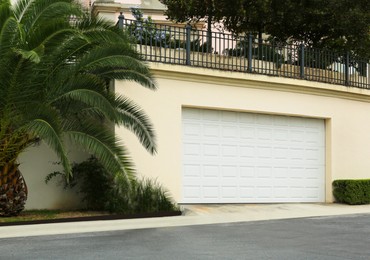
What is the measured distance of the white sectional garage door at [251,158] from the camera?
57.5ft

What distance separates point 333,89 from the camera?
20109 millimetres

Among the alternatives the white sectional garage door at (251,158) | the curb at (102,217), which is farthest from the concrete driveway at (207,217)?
the white sectional garage door at (251,158)

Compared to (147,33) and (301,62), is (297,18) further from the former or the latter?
(147,33)

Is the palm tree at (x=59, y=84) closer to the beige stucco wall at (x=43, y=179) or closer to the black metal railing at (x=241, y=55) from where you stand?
the beige stucco wall at (x=43, y=179)

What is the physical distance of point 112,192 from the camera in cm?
1530

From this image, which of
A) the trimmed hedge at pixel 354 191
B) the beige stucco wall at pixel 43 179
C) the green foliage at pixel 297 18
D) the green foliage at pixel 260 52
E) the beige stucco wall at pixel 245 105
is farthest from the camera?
the green foliage at pixel 297 18

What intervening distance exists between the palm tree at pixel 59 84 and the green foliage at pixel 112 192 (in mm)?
1326

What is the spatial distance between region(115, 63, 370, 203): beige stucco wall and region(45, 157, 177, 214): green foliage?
79 cm

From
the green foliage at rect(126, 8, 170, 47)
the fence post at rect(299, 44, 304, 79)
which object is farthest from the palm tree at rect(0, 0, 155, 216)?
the fence post at rect(299, 44, 304, 79)

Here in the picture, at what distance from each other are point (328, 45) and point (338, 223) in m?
11.1

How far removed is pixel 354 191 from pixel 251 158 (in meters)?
3.28

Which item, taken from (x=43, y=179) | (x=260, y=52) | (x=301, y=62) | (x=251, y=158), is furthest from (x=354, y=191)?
(x=43, y=179)

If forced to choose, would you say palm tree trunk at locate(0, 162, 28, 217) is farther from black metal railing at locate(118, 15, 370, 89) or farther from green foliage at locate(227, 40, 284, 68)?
green foliage at locate(227, 40, 284, 68)

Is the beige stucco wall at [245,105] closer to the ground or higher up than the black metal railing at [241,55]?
closer to the ground
